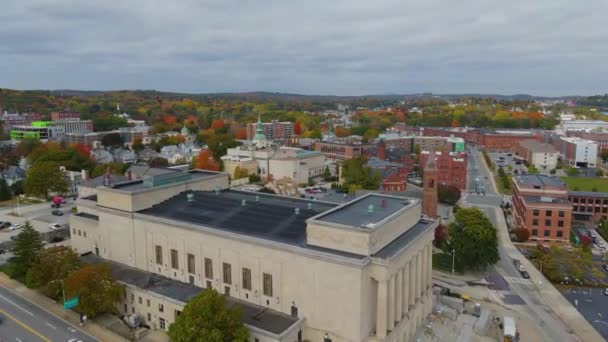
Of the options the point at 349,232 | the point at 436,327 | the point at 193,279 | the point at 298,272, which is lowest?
the point at 436,327

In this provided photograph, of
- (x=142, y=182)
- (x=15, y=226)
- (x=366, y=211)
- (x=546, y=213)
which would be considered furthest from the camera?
(x=15, y=226)

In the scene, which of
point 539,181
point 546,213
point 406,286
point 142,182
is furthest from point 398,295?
point 539,181

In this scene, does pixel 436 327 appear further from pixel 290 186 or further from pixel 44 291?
pixel 290 186

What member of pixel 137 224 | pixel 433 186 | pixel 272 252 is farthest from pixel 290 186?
pixel 272 252

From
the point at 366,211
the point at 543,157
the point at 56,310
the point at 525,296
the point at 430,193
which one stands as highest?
the point at 366,211

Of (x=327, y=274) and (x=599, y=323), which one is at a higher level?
(x=327, y=274)

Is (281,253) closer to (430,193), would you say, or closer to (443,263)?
(443,263)

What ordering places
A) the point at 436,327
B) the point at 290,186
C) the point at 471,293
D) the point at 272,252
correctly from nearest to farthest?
the point at 272,252 < the point at 436,327 < the point at 471,293 < the point at 290,186
